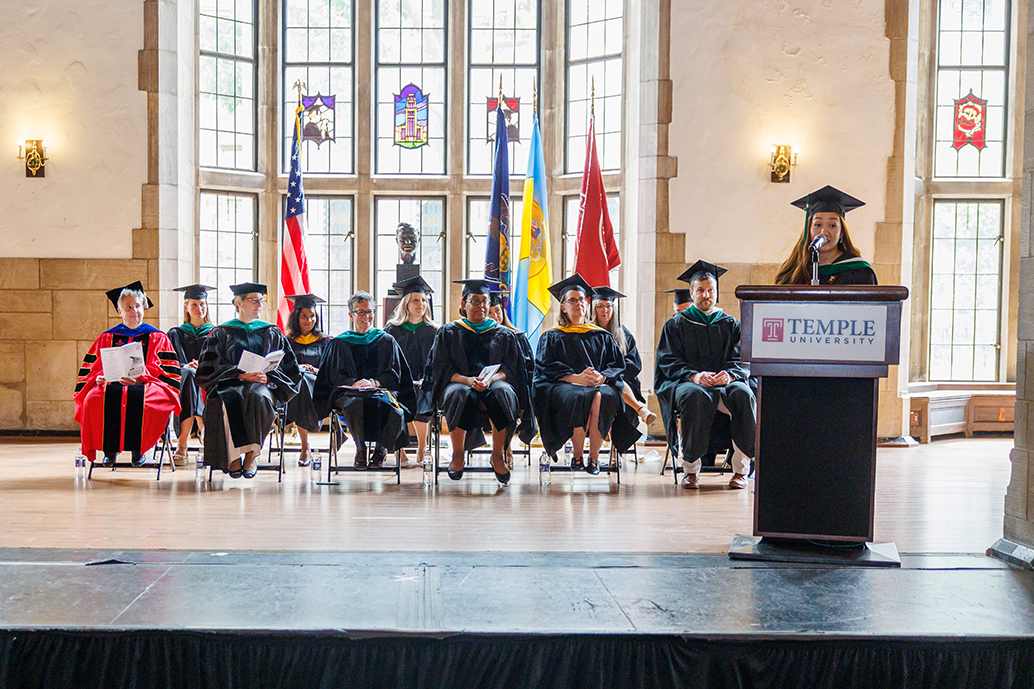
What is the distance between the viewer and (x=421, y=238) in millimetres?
9766

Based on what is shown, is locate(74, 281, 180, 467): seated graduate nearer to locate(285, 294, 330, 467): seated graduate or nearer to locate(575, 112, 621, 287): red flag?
locate(285, 294, 330, 467): seated graduate

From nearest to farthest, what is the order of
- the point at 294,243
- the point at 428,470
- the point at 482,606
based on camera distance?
1. the point at 482,606
2. the point at 428,470
3. the point at 294,243

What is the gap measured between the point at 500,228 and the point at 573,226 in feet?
6.34

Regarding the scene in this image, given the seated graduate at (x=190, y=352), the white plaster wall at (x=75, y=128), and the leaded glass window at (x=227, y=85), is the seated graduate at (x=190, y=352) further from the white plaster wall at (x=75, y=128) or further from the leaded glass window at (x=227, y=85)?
the leaded glass window at (x=227, y=85)

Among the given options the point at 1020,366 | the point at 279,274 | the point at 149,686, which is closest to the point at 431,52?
the point at 279,274

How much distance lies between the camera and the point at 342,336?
6.32 meters

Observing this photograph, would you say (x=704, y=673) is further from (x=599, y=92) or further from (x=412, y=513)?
(x=599, y=92)

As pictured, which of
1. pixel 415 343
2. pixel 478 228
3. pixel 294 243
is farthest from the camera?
pixel 478 228

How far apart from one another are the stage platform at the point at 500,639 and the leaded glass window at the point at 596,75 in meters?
7.11

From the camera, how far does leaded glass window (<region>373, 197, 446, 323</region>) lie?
9758 mm

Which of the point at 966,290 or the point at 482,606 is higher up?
the point at 966,290

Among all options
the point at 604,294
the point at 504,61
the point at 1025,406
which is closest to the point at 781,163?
the point at 604,294

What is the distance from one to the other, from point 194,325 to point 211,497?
239 cm

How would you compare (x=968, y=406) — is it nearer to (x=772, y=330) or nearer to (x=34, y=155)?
(x=772, y=330)
